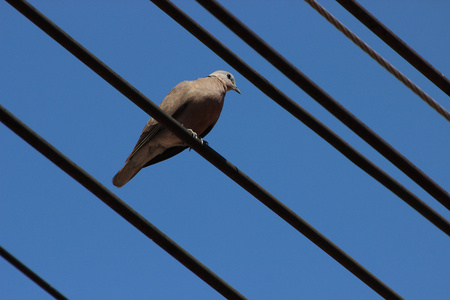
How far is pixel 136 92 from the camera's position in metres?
2.51

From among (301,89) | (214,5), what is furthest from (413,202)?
(214,5)

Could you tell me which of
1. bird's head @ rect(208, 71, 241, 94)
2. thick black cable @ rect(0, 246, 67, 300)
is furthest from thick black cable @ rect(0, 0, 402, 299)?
bird's head @ rect(208, 71, 241, 94)

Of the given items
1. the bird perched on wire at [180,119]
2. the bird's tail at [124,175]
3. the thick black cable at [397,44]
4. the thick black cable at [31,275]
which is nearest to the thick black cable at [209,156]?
the thick black cable at [31,275]

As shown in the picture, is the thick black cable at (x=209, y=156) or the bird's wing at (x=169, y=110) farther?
the bird's wing at (x=169, y=110)

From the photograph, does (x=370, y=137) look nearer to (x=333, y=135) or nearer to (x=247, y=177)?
(x=333, y=135)

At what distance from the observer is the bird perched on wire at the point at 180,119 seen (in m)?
6.00

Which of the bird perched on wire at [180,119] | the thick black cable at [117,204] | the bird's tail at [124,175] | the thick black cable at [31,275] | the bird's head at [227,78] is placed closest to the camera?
the thick black cable at [117,204]

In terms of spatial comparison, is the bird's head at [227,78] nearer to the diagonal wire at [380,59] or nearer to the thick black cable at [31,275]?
the diagonal wire at [380,59]

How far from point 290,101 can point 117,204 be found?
914mm

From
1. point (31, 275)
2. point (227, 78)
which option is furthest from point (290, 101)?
point (227, 78)

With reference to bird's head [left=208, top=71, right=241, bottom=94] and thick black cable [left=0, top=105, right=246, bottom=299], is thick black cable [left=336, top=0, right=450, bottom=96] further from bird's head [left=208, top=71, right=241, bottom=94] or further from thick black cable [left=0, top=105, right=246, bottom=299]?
bird's head [left=208, top=71, right=241, bottom=94]

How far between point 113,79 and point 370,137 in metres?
1.23

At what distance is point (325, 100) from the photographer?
2781mm

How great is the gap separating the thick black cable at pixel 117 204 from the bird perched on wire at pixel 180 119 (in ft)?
10.9
